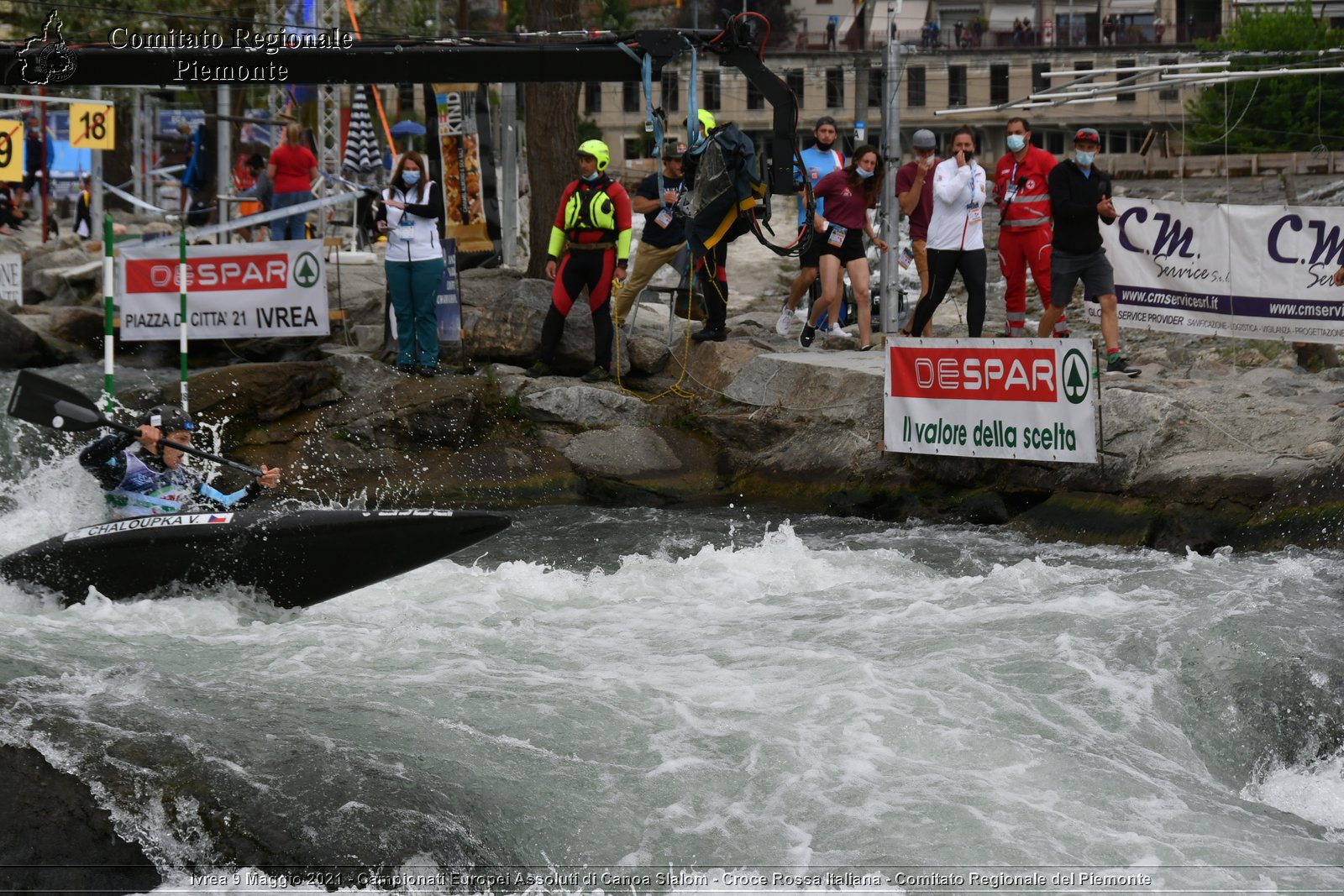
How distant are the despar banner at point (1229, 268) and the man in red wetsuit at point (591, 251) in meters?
3.98

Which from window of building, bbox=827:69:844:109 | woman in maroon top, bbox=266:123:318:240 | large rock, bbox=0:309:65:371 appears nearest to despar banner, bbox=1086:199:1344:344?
woman in maroon top, bbox=266:123:318:240

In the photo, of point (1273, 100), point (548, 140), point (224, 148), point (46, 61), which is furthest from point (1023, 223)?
point (1273, 100)

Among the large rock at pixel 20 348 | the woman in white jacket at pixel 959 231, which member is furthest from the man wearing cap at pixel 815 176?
the large rock at pixel 20 348

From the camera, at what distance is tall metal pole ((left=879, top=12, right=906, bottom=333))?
501 inches

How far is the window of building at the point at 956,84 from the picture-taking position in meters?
61.2

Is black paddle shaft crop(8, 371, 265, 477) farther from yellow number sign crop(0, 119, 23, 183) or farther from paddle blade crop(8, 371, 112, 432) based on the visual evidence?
yellow number sign crop(0, 119, 23, 183)

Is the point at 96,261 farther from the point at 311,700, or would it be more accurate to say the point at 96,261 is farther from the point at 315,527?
the point at 311,700

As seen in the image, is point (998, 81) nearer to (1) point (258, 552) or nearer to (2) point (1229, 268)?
(2) point (1229, 268)

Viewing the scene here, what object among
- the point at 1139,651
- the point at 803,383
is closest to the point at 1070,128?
the point at 803,383

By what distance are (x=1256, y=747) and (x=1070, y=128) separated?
179ft

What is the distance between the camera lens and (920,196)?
11.8 meters

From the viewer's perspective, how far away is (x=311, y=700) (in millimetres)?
6461

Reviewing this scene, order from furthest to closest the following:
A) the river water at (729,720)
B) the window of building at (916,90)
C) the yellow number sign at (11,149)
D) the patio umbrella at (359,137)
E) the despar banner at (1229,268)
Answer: the window of building at (916,90)
the patio umbrella at (359,137)
the yellow number sign at (11,149)
the despar banner at (1229,268)
the river water at (729,720)

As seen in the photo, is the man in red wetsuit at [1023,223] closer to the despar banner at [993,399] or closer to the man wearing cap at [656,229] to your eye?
the despar banner at [993,399]
